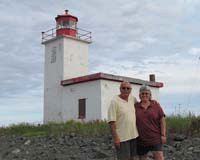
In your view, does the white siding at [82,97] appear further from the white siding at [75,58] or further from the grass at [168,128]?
the grass at [168,128]

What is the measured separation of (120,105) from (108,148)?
3.67 m

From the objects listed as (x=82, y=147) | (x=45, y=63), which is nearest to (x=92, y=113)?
(x=45, y=63)

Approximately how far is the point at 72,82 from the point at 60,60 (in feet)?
6.74

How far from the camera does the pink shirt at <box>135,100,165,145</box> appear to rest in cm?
426

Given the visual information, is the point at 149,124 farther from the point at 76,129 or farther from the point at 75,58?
the point at 75,58

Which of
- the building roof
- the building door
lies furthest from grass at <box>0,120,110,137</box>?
the building roof

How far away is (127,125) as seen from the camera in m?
4.20

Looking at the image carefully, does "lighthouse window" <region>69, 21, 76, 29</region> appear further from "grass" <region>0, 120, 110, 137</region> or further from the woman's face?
the woman's face

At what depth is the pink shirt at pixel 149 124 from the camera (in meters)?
4.26

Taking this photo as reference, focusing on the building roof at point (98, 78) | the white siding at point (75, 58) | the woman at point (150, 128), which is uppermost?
the white siding at point (75, 58)

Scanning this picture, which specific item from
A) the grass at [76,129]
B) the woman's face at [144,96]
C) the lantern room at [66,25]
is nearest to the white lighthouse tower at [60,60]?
the lantern room at [66,25]

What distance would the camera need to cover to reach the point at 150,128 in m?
4.27

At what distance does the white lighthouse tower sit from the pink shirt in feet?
43.9

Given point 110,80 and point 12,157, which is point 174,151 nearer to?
point 12,157
